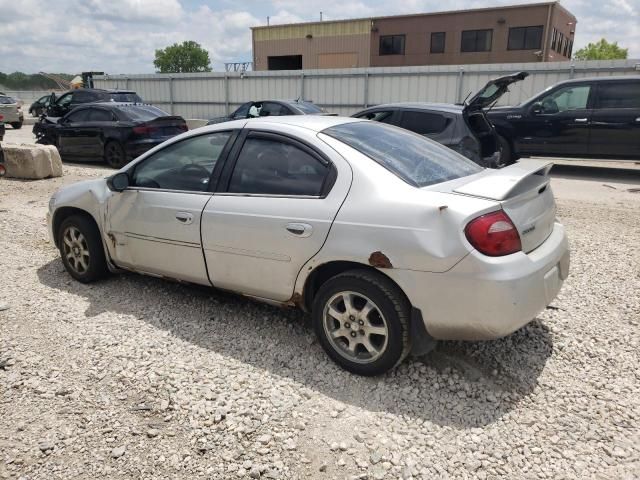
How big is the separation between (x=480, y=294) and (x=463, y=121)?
5619mm

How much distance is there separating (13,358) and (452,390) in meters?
2.85

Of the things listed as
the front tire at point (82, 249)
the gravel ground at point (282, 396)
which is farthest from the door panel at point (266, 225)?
the front tire at point (82, 249)

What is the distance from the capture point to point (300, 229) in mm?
3199

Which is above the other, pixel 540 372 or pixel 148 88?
pixel 148 88

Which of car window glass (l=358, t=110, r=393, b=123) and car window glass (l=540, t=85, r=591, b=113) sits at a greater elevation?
car window glass (l=540, t=85, r=591, b=113)

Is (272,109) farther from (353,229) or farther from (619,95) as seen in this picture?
(353,229)

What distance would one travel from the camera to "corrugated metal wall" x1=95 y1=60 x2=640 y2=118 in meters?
16.1

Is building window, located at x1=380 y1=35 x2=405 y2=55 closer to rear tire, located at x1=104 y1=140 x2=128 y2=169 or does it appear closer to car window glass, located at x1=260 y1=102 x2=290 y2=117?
car window glass, located at x1=260 y1=102 x2=290 y2=117

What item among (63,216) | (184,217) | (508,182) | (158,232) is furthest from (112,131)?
(508,182)

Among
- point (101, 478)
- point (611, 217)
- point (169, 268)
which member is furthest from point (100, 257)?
point (611, 217)

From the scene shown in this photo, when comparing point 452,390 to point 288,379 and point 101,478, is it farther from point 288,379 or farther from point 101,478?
point 101,478

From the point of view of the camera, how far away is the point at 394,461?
8.20ft

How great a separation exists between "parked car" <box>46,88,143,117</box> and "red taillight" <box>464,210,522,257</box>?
61.3 feet

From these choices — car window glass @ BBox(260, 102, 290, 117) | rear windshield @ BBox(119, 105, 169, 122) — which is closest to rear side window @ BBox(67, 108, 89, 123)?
rear windshield @ BBox(119, 105, 169, 122)
